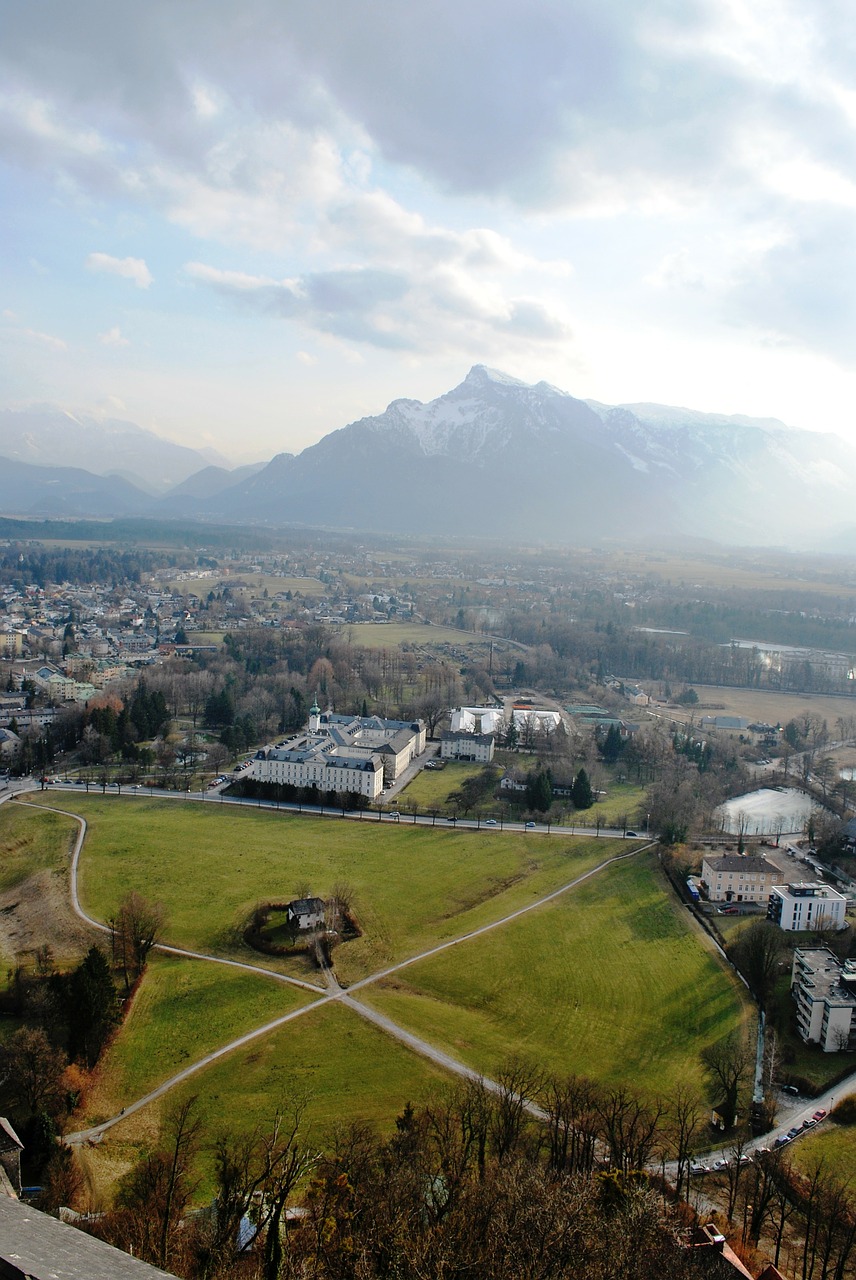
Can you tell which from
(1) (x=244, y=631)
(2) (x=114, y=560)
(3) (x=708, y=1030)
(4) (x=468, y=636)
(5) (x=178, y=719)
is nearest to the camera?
(3) (x=708, y=1030)

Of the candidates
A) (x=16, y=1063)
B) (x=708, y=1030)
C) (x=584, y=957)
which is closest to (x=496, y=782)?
(x=584, y=957)

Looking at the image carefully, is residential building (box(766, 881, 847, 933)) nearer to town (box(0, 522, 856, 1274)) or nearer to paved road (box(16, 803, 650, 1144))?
town (box(0, 522, 856, 1274))

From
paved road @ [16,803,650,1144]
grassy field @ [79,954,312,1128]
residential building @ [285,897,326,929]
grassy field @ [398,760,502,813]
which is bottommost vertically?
grassy field @ [398,760,502,813]

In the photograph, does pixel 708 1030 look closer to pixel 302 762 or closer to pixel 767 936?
pixel 767 936

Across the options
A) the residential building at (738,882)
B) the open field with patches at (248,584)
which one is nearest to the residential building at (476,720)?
the residential building at (738,882)

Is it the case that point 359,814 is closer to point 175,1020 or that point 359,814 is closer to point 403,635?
point 175,1020

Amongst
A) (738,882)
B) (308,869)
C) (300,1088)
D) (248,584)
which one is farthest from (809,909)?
(248,584)

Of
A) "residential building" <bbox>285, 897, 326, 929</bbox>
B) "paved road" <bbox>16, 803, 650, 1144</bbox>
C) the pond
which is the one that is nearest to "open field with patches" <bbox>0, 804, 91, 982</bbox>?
"paved road" <bbox>16, 803, 650, 1144</bbox>

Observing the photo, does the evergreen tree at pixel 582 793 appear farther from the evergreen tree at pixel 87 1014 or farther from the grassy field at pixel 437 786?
the evergreen tree at pixel 87 1014
